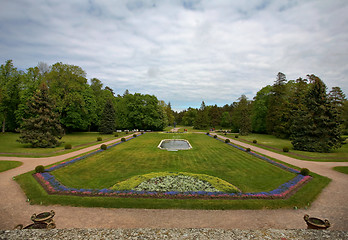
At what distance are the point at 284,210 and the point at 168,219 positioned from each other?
18.9 ft

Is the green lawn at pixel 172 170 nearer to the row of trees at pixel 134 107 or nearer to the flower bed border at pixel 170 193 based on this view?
the flower bed border at pixel 170 193

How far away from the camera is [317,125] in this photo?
25250mm

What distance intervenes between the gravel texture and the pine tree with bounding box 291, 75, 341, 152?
24.7m

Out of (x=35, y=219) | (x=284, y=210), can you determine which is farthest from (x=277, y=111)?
(x=35, y=219)

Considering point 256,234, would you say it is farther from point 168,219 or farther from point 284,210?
point 284,210

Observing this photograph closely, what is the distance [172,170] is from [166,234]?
35.6ft

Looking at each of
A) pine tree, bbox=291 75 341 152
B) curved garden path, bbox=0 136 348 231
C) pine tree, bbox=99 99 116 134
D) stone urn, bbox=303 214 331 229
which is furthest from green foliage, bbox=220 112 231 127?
stone urn, bbox=303 214 331 229

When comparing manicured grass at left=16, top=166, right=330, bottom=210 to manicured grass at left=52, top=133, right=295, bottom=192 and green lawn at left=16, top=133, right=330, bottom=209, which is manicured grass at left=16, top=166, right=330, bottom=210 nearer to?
green lawn at left=16, top=133, right=330, bottom=209

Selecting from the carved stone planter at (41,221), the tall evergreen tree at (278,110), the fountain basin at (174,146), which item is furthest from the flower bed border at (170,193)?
the tall evergreen tree at (278,110)

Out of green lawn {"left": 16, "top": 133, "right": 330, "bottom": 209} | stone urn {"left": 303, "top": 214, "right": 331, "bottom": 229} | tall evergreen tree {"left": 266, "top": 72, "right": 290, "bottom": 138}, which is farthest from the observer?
tall evergreen tree {"left": 266, "top": 72, "right": 290, "bottom": 138}

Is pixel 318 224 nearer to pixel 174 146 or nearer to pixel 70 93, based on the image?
pixel 174 146

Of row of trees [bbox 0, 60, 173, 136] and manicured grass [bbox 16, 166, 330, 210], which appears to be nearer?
manicured grass [bbox 16, 166, 330, 210]

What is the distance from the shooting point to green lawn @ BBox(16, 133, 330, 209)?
9.48m

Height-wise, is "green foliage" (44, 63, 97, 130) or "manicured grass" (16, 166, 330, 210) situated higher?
"green foliage" (44, 63, 97, 130)
